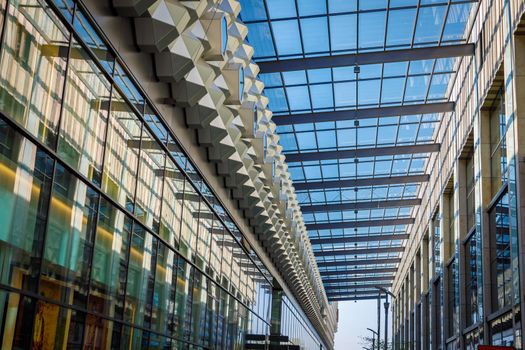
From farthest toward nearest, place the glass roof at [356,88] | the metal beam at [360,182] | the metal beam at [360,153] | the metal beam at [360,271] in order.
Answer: the metal beam at [360,271] → the metal beam at [360,182] → the metal beam at [360,153] → the glass roof at [356,88]

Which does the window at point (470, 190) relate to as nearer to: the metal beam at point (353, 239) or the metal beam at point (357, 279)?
the metal beam at point (353, 239)

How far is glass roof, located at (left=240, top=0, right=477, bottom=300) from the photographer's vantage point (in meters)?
28.3

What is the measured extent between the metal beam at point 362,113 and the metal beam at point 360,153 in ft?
17.2

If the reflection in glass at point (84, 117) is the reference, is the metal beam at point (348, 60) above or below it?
above

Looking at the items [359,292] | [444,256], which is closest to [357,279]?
[359,292]

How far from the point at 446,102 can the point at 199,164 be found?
56.4 feet

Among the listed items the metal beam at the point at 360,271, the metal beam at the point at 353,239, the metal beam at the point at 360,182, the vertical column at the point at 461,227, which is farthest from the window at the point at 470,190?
the metal beam at the point at 360,271

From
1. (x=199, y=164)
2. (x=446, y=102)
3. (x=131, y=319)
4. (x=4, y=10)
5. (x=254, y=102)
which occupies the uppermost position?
(x=446, y=102)

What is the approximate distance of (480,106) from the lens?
27172 millimetres

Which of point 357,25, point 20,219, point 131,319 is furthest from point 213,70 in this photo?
point 357,25

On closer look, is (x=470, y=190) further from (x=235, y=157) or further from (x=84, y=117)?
(x=84, y=117)

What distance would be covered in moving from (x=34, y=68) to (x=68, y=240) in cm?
299

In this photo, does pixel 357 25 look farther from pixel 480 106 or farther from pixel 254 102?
pixel 254 102

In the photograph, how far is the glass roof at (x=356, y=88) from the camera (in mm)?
28312
